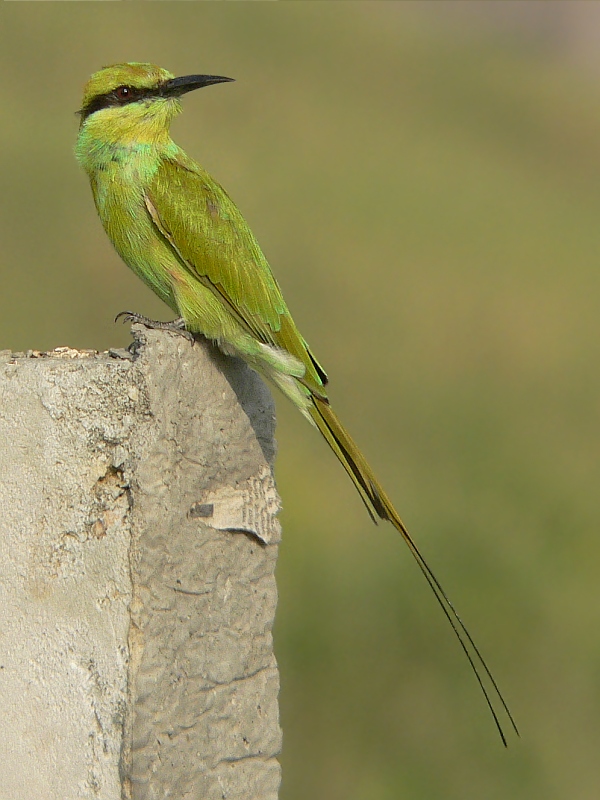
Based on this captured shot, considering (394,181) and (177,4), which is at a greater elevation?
(177,4)

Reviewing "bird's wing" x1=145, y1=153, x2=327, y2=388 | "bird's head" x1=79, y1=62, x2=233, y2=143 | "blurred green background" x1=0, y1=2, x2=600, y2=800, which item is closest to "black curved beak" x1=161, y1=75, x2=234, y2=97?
"bird's head" x1=79, y1=62, x2=233, y2=143

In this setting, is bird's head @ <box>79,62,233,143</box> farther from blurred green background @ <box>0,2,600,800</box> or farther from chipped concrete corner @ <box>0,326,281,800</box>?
blurred green background @ <box>0,2,600,800</box>

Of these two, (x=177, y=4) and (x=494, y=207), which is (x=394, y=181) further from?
(x=177, y=4)

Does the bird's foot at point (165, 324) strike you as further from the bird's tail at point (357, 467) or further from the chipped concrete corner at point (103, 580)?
the bird's tail at point (357, 467)

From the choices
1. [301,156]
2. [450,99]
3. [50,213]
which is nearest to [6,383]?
[50,213]

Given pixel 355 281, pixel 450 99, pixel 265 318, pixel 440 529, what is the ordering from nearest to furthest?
pixel 265 318 → pixel 440 529 → pixel 355 281 → pixel 450 99

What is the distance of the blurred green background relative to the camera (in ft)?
19.7

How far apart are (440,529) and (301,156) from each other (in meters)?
10.1

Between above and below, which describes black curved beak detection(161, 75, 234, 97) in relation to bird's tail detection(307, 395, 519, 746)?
above

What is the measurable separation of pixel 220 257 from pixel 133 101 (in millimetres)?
627

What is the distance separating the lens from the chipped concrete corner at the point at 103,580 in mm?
2480

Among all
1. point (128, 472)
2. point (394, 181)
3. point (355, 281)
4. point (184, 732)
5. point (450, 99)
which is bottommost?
point (184, 732)

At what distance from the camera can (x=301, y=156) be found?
54.9 feet

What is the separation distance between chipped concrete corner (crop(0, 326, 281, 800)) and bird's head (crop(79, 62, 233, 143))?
3.85 feet
